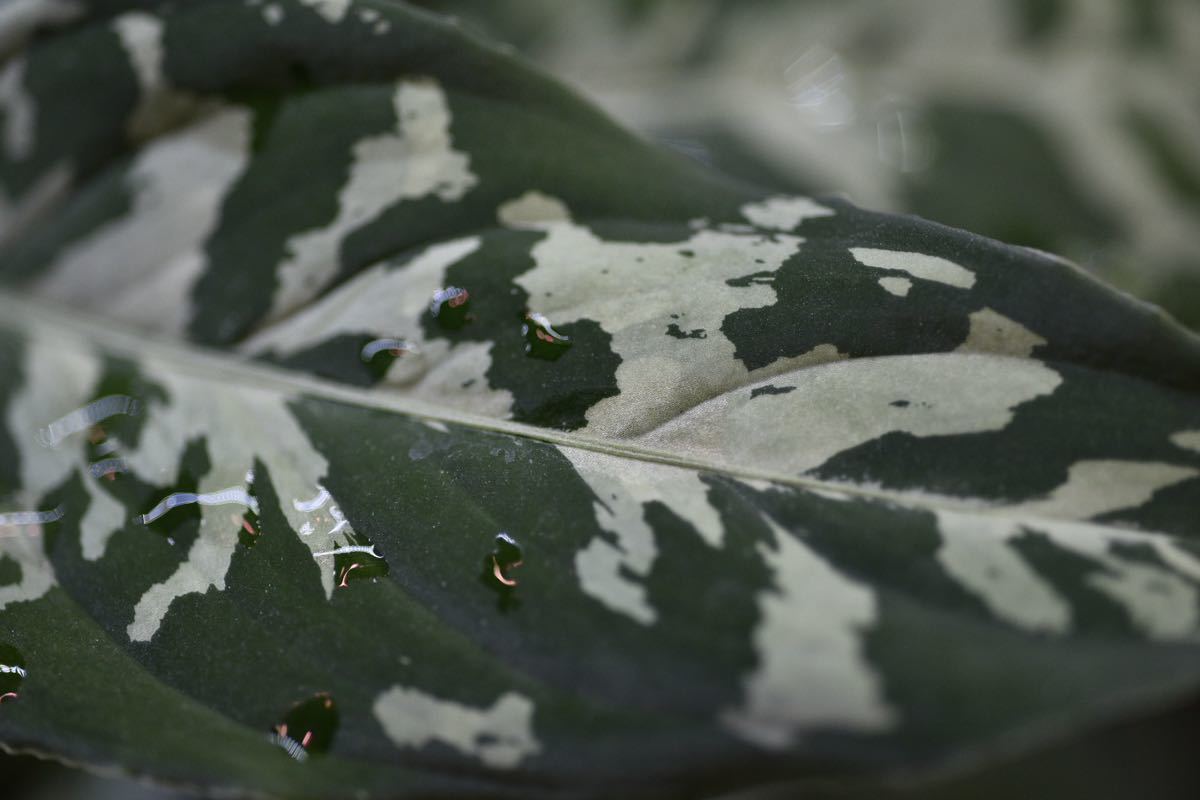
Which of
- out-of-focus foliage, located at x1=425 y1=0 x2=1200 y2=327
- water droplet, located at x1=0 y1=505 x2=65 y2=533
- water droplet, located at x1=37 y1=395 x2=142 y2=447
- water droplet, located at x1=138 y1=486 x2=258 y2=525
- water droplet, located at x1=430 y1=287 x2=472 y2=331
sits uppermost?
out-of-focus foliage, located at x1=425 y1=0 x2=1200 y2=327

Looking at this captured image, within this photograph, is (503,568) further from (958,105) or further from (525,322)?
(958,105)

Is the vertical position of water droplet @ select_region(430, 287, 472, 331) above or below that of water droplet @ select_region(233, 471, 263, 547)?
above

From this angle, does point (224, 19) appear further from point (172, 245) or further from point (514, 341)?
point (514, 341)

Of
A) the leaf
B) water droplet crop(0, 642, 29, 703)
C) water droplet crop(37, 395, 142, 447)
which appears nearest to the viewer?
the leaf

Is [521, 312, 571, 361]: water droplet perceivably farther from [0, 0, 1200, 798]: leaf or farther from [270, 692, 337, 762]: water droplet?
[270, 692, 337, 762]: water droplet

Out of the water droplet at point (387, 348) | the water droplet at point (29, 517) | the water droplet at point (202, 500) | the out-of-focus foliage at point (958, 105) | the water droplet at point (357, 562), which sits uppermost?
the out-of-focus foliage at point (958, 105)

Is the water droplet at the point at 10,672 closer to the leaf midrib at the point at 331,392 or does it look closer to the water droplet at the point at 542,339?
the leaf midrib at the point at 331,392

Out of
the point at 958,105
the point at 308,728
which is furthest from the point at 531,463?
the point at 958,105

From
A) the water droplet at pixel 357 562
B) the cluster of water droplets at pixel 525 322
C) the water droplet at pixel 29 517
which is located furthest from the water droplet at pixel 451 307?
the water droplet at pixel 29 517

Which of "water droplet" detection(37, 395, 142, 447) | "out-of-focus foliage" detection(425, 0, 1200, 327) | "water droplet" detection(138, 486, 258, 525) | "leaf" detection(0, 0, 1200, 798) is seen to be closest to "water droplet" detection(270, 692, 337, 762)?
"leaf" detection(0, 0, 1200, 798)
